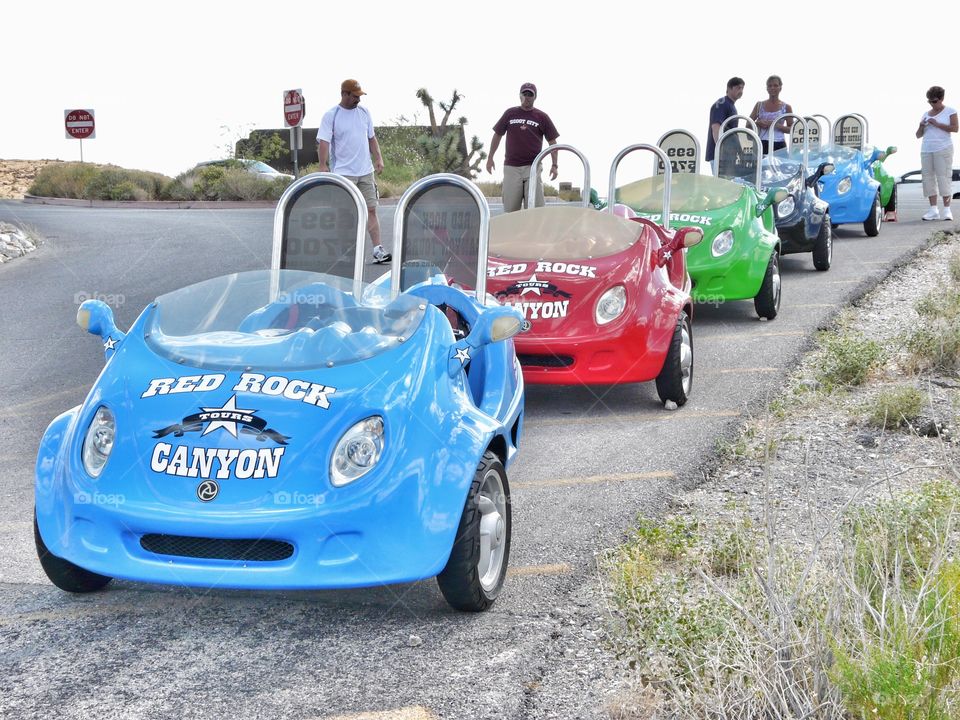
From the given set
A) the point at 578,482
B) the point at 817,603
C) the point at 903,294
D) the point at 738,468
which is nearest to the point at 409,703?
the point at 817,603

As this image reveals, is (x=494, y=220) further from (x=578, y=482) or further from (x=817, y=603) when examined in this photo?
(x=817, y=603)

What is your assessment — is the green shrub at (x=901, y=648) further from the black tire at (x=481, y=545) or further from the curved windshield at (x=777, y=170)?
the curved windshield at (x=777, y=170)

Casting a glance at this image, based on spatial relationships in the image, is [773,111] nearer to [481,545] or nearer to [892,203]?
[892,203]

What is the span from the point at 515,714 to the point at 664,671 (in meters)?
0.47

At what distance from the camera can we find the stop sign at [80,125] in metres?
29.7

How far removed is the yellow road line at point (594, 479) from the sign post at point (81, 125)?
26461 millimetres

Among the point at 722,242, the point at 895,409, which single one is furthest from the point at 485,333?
the point at 722,242

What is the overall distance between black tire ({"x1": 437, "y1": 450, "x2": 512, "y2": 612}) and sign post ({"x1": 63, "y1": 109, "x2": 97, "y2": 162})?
1096 inches

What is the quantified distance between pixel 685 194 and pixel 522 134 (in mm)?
2585

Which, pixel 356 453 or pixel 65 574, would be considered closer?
pixel 356 453

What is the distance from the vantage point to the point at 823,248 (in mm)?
13281

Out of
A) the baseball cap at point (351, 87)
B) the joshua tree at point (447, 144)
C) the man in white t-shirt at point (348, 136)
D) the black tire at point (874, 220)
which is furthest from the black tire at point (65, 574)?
the joshua tree at point (447, 144)

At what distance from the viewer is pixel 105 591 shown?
4582mm

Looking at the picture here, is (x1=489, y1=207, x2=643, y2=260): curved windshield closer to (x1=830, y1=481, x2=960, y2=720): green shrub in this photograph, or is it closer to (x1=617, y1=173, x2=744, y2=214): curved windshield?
(x1=617, y1=173, x2=744, y2=214): curved windshield
